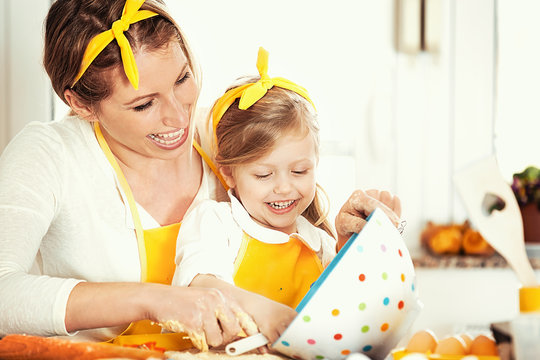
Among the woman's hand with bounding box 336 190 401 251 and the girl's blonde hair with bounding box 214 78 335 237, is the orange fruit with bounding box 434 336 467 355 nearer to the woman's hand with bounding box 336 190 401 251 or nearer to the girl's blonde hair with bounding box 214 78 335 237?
the woman's hand with bounding box 336 190 401 251

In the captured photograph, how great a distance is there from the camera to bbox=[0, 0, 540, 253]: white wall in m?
2.14

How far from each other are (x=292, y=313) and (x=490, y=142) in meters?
1.72

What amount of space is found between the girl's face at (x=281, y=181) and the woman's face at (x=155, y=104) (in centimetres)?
14

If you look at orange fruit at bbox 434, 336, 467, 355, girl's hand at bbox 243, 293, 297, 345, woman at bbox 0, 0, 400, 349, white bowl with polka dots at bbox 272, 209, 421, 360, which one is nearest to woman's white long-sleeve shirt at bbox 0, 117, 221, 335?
woman at bbox 0, 0, 400, 349

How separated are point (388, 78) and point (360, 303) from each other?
1667 millimetres

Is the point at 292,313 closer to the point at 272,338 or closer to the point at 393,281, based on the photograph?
the point at 272,338

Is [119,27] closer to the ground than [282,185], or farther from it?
farther from it

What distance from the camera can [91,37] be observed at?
3.49ft

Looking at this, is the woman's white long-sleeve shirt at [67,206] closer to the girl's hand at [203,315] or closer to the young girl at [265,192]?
the young girl at [265,192]

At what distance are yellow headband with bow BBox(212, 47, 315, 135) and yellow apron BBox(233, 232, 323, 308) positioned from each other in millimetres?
236

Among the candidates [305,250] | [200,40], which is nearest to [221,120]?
[305,250]

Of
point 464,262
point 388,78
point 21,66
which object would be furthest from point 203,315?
point 388,78

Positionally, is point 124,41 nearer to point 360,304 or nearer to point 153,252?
point 153,252

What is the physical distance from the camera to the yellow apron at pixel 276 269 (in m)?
1.10
